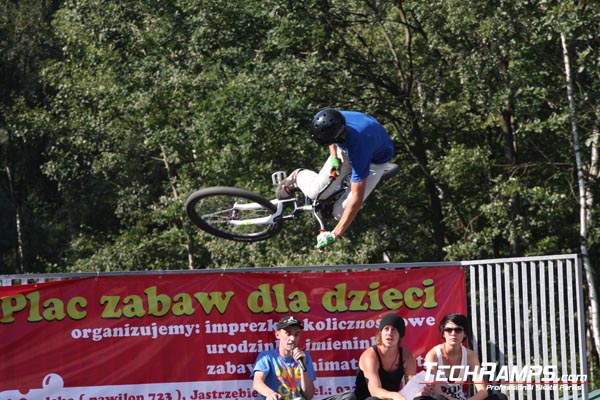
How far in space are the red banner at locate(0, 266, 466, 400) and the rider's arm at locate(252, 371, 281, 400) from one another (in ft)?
0.86

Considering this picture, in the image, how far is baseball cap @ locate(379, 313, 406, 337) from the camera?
7879 mm

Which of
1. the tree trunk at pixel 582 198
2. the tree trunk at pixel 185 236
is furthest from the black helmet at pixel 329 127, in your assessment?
the tree trunk at pixel 185 236

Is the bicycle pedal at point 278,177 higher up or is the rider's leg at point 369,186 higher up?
the bicycle pedal at point 278,177

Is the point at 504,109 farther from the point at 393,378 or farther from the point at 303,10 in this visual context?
the point at 393,378

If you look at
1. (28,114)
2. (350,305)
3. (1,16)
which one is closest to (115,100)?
(28,114)

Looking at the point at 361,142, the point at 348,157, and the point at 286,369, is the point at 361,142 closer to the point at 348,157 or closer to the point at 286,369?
the point at 348,157

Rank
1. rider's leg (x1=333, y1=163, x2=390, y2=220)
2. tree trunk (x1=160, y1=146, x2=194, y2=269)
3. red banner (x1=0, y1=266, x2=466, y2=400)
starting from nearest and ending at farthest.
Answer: rider's leg (x1=333, y1=163, x2=390, y2=220)
red banner (x1=0, y1=266, x2=466, y2=400)
tree trunk (x1=160, y1=146, x2=194, y2=269)

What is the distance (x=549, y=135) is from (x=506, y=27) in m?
3.44

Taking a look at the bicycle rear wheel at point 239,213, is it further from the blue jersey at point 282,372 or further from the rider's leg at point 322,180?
the blue jersey at point 282,372

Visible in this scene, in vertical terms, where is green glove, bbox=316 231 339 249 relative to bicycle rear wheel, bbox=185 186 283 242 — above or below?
below

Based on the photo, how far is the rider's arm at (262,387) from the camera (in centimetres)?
783

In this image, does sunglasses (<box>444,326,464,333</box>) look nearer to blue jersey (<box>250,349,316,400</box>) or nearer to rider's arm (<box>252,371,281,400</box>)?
blue jersey (<box>250,349,316,400</box>)

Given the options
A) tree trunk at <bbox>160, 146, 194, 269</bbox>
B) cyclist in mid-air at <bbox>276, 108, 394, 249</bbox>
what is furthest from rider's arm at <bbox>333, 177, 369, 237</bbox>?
tree trunk at <bbox>160, 146, 194, 269</bbox>

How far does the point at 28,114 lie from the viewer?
899 inches
